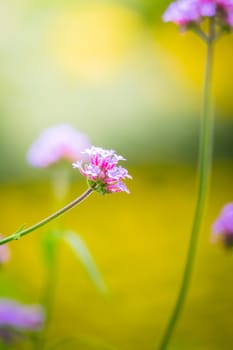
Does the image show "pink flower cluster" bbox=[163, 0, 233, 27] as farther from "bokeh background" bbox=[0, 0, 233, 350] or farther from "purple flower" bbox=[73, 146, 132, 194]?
"bokeh background" bbox=[0, 0, 233, 350]

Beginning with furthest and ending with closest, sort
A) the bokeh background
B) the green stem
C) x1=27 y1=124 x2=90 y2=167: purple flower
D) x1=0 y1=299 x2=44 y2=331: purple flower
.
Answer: the bokeh background, x1=27 y1=124 x2=90 y2=167: purple flower, x1=0 y1=299 x2=44 y2=331: purple flower, the green stem

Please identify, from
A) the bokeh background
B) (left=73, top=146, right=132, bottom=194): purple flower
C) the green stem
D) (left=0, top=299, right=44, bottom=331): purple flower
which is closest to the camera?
(left=73, top=146, right=132, bottom=194): purple flower

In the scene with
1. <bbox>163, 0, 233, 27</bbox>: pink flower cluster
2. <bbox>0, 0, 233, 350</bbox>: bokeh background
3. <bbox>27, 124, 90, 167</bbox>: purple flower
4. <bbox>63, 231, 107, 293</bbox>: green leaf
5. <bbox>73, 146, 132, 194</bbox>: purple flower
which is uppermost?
<bbox>0, 0, 233, 350</bbox>: bokeh background

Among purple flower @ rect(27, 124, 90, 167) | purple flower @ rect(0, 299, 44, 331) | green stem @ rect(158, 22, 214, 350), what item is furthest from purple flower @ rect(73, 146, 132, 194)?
purple flower @ rect(27, 124, 90, 167)

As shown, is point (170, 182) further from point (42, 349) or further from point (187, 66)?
point (42, 349)

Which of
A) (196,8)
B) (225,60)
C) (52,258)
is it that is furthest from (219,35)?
(225,60)

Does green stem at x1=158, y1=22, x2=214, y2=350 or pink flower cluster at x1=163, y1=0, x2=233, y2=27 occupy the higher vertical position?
pink flower cluster at x1=163, y1=0, x2=233, y2=27

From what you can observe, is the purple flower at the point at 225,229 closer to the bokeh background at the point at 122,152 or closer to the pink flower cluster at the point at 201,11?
the pink flower cluster at the point at 201,11
